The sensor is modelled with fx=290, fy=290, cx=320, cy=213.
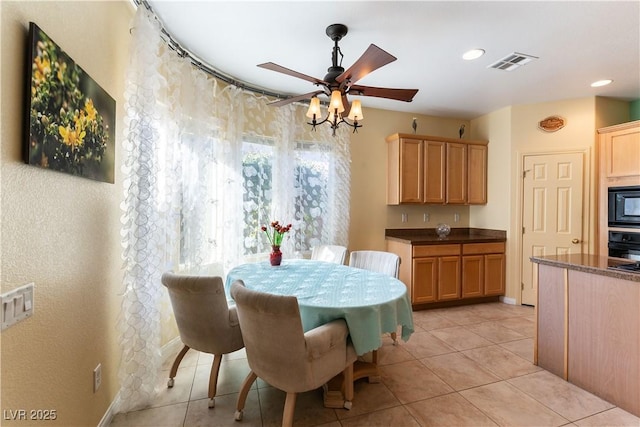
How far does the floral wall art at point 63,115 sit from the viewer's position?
1.05m

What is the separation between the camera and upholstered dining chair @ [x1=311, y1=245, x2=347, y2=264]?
3236mm

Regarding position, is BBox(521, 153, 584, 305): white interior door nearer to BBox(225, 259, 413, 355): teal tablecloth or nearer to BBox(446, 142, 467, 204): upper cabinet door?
BBox(446, 142, 467, 204): upper cabinet door

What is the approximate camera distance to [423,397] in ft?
6.76

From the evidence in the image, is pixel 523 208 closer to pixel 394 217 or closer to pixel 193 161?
pixel 394 217

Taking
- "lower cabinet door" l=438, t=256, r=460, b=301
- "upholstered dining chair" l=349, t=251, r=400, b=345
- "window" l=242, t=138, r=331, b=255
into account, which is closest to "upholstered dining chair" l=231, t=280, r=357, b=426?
"upholstered dining chair" l=349, t=251, r=400, b=345

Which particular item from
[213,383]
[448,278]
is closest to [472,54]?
[448,278]

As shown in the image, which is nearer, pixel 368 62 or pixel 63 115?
pixel 63 115

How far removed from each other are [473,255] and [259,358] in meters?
3.42

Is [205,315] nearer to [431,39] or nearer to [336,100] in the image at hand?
[336,100]

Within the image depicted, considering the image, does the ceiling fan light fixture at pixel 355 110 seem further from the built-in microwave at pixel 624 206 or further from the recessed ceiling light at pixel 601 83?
the built-in microwave at pixel 624 206

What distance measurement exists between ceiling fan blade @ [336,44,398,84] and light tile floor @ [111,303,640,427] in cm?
223

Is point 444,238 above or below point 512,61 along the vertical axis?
below

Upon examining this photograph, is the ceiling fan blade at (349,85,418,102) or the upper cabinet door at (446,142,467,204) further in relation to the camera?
the upper cabinet door at (446,142,467,204)

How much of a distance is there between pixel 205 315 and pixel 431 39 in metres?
2.80
